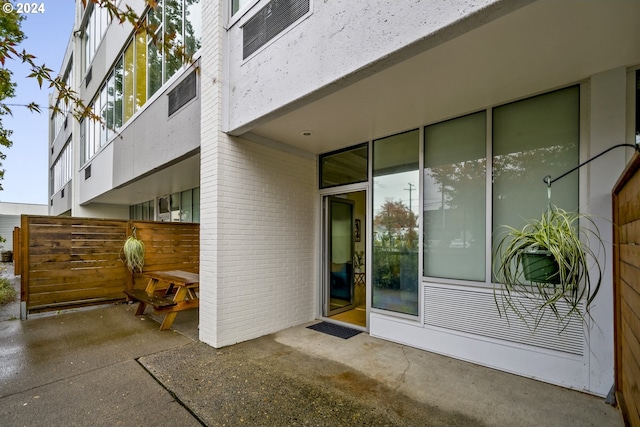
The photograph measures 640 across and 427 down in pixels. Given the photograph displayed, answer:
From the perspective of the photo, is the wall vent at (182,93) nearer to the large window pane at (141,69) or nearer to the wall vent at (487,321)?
the large window pane at (141,69)

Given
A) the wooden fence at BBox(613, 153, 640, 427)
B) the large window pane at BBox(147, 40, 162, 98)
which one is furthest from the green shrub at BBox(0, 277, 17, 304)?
the wooden fence at BBox(613, 153, 640, 427)

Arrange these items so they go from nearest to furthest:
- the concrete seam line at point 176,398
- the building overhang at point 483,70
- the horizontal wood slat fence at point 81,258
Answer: the building overhang at point 483,70 < the concrete seam line at point 176,398 < the horizontal wood slat fence at point 81,258

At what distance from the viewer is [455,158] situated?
3.65m

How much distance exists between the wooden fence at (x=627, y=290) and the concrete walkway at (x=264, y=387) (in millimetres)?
407

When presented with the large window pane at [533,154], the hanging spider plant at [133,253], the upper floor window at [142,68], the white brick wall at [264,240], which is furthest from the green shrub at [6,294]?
the large window pane at [533,154]

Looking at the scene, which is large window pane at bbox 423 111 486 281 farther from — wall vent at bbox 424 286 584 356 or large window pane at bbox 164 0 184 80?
large window pane at bbox 164 0 184 80

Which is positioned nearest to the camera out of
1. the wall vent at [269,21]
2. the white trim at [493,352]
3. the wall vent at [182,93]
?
the white trim at [493,352]

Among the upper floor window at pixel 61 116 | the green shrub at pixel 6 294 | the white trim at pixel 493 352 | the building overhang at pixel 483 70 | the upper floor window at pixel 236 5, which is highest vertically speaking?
the upper floor window at pixel 61 116

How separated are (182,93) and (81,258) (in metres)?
3.55

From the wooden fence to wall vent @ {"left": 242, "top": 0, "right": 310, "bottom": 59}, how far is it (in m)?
2.95

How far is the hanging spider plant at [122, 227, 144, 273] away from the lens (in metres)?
5.96

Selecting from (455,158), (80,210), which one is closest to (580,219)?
(455,158)

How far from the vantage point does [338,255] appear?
532cm

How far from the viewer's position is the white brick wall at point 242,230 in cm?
388
